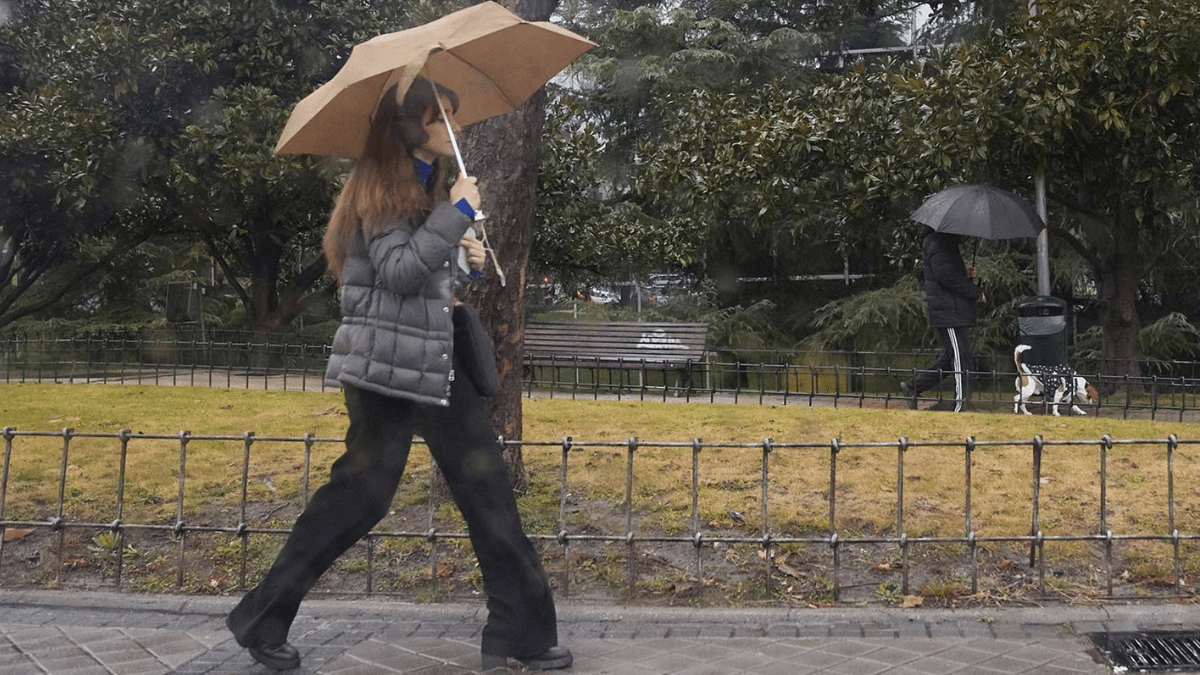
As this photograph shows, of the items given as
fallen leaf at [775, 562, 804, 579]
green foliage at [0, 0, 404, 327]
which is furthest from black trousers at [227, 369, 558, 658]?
green foliage at [0, 0, 404, 327]

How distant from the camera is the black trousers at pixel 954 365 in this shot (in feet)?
34.5

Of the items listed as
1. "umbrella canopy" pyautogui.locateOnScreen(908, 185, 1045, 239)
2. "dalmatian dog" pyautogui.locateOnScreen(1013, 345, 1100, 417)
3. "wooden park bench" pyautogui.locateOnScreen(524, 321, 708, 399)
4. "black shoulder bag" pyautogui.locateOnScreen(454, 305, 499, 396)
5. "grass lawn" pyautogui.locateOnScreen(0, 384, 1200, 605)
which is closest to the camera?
"black shoulder bag" pyautogui.locateOnScreen(454, 305, 499, 396)

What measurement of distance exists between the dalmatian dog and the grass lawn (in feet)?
3.64

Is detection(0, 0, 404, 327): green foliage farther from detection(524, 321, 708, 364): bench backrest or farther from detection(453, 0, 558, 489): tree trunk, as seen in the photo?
detection(453, 0, 558, 489): tree trunk

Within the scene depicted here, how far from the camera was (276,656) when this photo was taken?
→ 427cm

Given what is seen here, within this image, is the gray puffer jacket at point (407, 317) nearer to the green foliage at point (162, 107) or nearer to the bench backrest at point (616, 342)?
the bench backrest at point (616, 342)

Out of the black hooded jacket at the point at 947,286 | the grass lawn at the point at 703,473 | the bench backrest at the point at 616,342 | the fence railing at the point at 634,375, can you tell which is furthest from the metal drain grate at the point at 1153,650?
the bench backrest at the point at 616,342

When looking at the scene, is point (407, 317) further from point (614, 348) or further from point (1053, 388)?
point (614, 348)

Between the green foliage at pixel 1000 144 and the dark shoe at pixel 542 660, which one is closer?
the dark shoe at pixel 542 660

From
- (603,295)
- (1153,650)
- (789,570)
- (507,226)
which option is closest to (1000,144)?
(507,226)

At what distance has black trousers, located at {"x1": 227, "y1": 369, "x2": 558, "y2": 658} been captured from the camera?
4211 millimetres

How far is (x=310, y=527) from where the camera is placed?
4219 mm

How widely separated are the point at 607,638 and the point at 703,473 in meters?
2.39

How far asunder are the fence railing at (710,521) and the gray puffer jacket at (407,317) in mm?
1419
